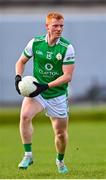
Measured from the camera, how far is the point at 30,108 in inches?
497

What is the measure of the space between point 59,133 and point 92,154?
4.46 meters

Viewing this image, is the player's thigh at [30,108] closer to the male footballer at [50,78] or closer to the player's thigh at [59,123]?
the male footballer at [50,78]

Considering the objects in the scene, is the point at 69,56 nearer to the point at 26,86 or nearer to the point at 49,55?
the point at 49,55

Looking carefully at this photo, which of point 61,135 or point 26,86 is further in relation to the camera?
point 61,135

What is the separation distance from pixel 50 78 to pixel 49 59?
0.28m

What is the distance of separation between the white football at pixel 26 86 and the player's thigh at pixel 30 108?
0.55ft

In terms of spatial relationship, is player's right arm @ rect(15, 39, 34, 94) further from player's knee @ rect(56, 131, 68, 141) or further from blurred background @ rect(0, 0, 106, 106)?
blurred background @ rect(0, 0, 106, 106)

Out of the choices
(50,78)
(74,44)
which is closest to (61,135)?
(50,78)

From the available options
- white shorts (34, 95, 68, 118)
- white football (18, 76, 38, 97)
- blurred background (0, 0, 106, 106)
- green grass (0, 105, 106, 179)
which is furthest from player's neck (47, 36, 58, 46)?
blurred background (0, 0, 106, 106)

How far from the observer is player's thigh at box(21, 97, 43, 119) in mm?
→ 12562

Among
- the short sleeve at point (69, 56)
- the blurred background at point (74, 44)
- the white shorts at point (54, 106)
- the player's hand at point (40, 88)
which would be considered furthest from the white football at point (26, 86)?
the blurred background at point (74, 44)

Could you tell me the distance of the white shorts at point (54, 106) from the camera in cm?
1278

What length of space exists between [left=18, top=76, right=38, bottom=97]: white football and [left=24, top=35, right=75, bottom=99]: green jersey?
0.23 m
